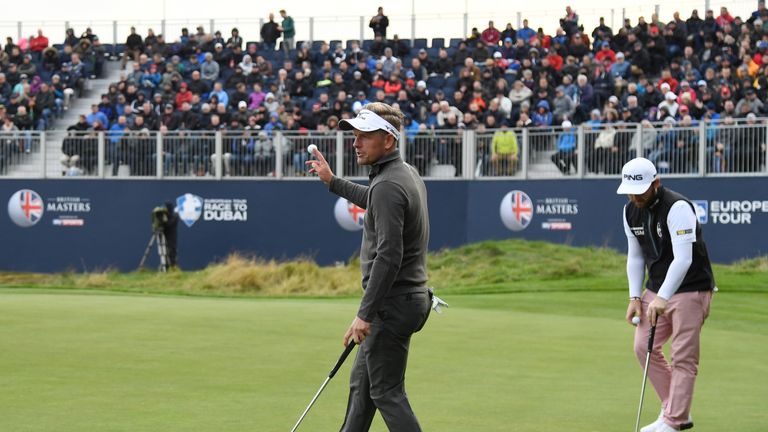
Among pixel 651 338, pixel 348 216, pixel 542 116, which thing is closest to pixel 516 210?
pixel 542 116

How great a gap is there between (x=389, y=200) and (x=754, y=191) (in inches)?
846

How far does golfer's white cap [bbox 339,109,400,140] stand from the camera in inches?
296

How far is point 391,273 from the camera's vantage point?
24.0ft

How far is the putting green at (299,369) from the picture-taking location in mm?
9867

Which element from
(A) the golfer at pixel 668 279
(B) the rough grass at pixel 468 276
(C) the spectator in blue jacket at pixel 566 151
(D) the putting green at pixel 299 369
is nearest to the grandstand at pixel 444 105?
(C) the spectator in blue jacket at pixel 566 151

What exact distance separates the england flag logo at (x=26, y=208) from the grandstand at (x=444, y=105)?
2.20 ft

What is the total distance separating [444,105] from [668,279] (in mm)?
22178

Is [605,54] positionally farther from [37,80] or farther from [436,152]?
[37,80]

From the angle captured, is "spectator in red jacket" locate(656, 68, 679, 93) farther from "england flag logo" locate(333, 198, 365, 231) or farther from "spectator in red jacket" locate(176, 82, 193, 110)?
"spectator in red jacket" locate(176, 82, 193, 110)

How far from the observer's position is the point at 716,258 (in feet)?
91.7

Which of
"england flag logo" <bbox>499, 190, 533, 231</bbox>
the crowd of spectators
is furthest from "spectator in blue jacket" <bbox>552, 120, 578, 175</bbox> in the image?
the crowd of spectators

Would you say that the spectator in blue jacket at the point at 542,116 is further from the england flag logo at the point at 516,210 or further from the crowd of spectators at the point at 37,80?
the crowd of spectators at the point at 37,80

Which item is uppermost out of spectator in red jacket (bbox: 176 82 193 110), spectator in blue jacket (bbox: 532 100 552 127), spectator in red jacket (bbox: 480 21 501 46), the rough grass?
spectator in red jacket (bbox: 480 21 501 46)

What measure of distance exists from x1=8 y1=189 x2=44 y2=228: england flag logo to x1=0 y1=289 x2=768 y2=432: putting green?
46.6 feet
